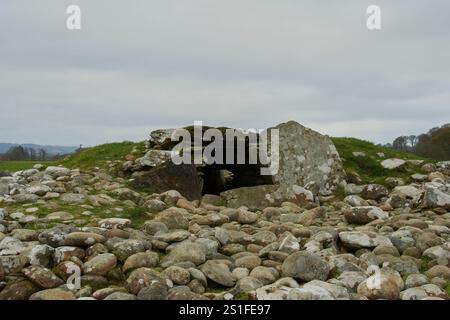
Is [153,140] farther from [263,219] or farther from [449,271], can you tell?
[449,271]

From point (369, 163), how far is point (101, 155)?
9.71m

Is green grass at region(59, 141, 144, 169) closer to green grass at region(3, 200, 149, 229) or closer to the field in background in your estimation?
the field in background

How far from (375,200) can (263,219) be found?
443 centimetres

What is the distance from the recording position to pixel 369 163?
1884cm

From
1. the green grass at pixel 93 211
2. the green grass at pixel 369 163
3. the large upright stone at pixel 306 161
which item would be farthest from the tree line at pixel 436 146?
the green grass at pixel 93 211

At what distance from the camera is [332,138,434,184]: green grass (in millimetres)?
17656

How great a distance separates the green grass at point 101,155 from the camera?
1786 cm

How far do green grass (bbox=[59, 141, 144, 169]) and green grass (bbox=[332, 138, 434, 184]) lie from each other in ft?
24.5

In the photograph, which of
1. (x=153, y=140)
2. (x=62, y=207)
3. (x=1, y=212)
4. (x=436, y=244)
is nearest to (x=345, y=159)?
(x=153, y=140)

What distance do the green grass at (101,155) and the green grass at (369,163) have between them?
747 centimetres

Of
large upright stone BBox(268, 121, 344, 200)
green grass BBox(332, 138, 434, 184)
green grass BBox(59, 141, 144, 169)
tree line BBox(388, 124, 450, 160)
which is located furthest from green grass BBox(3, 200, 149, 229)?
tree line BBox(388, 124, 450, 160)

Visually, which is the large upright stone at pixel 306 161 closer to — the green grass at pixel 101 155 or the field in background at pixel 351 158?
the field in background at pixel 351 158

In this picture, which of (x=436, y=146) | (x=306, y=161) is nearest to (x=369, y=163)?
(x=306, y=161)

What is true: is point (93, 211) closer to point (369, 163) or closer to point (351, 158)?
point (351, 158)
